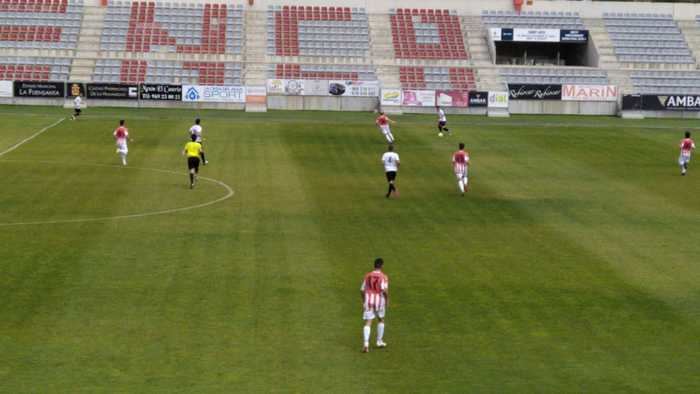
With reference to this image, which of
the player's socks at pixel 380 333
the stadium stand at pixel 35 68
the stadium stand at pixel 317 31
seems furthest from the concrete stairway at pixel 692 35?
the player's socks at pixel 380 333

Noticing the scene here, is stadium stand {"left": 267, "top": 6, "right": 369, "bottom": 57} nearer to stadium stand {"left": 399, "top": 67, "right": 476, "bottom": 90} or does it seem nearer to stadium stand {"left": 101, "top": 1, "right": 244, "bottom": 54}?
stadium stand {"left": 101, "top": 1, "right": 244, "bottom": 54}

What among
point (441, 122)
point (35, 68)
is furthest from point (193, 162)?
point (35, 68)

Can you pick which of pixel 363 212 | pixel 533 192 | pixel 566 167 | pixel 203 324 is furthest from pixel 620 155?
pixel 203 324

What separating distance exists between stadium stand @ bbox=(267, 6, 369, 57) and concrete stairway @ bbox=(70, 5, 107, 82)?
47.9ft

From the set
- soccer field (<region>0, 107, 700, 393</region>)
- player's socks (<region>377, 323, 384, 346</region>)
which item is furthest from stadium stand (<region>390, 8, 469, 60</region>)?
player's socks (<region>377, 323, 384, 346</region>)

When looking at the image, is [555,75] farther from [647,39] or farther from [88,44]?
[88,44]

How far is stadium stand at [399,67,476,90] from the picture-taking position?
91062 millimetres

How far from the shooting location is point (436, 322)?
25.2m

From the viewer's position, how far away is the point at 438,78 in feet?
303

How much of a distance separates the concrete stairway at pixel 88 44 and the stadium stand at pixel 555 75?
34.3 metres

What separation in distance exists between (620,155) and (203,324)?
38.4m

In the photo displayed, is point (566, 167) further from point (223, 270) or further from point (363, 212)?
point (223, 270)

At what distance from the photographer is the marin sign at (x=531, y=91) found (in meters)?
86.6

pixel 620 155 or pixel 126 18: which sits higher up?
pixel 126 18
